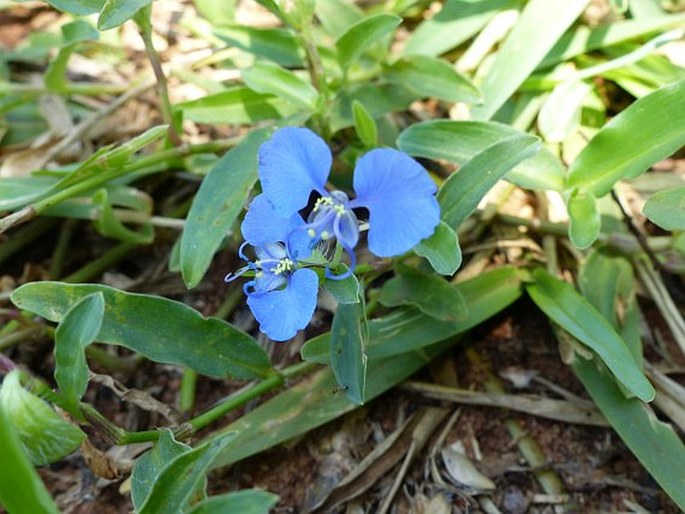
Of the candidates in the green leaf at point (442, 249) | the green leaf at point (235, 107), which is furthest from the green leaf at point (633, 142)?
the green leaf at point (235, 107)

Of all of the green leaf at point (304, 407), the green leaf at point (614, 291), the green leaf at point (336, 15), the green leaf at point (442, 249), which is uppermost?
the green leaf at point (442, 249)

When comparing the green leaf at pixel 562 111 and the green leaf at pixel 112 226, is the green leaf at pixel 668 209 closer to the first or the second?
the green leaf at pixel 562 111

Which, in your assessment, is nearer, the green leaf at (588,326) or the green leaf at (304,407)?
the green leaf at (588,326)

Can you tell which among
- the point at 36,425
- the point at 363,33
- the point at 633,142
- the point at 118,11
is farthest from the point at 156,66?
the point at 633,142

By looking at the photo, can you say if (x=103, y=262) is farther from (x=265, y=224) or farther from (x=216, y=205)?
(x=265, y=224)

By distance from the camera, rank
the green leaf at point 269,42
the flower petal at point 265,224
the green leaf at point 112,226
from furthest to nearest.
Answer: the green leaf at point 269,42 < the green leaf at point 112,226 < the flower petal at point 265,224

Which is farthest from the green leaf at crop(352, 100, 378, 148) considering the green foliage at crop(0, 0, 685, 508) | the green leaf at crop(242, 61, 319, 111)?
the green leaf at crop(242, 61, 319, 111)
